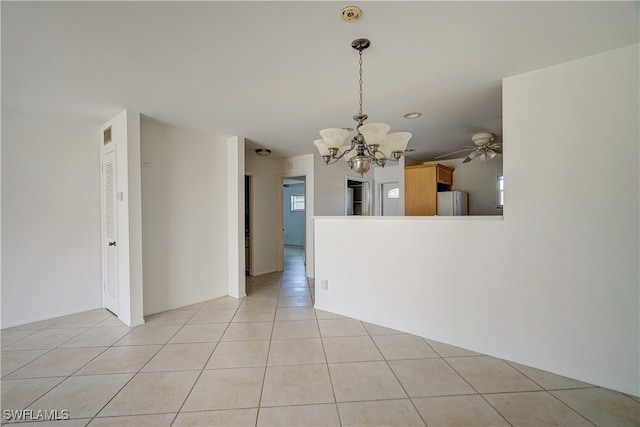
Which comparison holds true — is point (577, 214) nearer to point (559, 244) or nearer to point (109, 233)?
point (559, 244)

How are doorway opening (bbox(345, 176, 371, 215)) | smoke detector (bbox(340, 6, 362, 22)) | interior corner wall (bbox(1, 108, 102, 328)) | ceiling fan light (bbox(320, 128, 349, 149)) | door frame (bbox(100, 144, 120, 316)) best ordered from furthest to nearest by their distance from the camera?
1. doorway opening (bbox(345, 176, 371, 215))
2. door frame (bbox(100, 144, 120, 316))
3. interior corner wall (bbox(1, 108, 102, 328))
4. ceiling fan light (bbox(320, 128, 349, 149))
5. smoke detector (bbox(340, 6, 362, 22))

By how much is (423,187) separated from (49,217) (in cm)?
540

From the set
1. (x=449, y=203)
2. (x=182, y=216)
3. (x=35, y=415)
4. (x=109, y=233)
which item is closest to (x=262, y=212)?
(x=182, y=216)

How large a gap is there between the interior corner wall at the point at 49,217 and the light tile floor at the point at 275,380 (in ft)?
1.26

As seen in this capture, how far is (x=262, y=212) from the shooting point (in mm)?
5609

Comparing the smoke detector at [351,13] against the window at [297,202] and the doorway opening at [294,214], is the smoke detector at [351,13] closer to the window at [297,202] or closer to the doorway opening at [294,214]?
the doorway opening at [294,214]

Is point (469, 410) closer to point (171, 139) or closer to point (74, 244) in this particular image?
point (171, 139)

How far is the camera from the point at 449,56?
2059 millimetres

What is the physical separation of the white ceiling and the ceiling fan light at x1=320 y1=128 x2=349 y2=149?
516mm

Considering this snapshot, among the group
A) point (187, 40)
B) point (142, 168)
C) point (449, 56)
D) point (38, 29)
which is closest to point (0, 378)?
point (142, 168)

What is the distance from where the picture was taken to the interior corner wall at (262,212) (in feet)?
17.9

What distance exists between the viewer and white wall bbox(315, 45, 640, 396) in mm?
1972

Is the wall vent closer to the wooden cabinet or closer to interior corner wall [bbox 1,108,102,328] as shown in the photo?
interior corner wall [bbox 1,108,102,328]

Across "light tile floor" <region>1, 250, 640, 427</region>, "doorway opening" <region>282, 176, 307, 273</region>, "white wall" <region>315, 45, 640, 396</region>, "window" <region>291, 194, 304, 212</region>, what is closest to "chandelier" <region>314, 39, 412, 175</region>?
"white wall" <region>315, 45, 640, 396</region>
